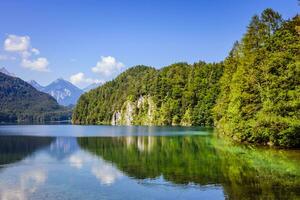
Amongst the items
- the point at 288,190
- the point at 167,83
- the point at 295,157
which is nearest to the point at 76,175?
the point at 288,190

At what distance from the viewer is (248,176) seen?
29.5 m

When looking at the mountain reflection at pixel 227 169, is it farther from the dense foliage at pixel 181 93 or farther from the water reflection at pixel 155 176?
the dense foliage at pixel 181 93

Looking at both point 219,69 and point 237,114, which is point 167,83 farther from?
point 237,114

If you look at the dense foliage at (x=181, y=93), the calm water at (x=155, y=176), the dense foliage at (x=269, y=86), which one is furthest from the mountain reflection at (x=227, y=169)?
the dense foliage at (x=181, y=93)

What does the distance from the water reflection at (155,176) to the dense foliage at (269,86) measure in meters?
3.59

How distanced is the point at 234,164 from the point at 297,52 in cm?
1867

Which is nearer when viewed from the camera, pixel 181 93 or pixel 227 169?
pixel 227 169

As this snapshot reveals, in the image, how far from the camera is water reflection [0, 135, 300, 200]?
24.4 meters

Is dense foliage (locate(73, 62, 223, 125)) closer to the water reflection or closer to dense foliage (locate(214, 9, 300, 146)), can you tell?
dense foliage (locate(214, 9, 300, 146))

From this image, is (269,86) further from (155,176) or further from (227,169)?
(155,176)

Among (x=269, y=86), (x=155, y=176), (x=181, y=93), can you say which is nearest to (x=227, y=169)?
(x=155, y=176)

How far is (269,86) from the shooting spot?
47531mm

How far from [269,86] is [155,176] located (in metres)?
22.7

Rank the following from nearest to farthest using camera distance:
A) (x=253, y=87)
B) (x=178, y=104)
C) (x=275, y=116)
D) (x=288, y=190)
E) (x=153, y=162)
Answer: (x=288, y=190) < (x=153, y=162) < (x=275, y=116) < (x=253, y=87) < (x=178, y=104)
